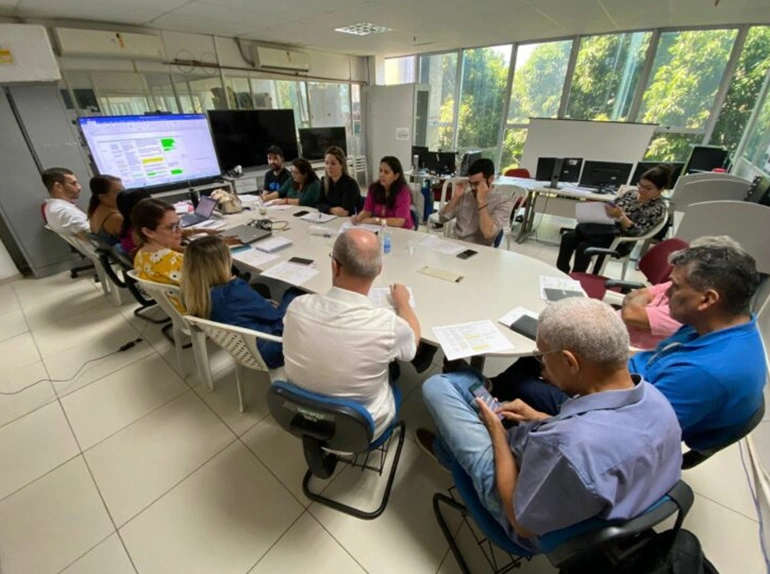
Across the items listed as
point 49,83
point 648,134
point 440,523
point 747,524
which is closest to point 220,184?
point 49,83

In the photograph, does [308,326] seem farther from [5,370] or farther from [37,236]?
[37,236]

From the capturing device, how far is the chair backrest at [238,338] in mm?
1426

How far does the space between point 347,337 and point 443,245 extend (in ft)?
4.87

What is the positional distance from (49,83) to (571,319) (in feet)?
17.1

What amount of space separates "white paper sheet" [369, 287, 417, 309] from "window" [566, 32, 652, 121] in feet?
20.3

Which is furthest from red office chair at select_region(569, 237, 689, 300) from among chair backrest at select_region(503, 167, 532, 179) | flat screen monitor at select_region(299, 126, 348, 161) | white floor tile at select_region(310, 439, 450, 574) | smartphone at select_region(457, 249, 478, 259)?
flat screen monitor at select_region(299, 126, 348, 161)

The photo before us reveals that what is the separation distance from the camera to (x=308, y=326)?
1.16 metres

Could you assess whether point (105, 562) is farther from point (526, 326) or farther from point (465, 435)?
point (526, 326)

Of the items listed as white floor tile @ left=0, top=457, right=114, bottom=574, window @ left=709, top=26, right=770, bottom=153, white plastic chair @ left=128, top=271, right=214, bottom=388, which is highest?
window @ left=709, top=26, right=770, bottom=153

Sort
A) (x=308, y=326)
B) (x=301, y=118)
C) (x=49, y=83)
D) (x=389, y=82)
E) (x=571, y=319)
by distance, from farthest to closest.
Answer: (x=389, y=82) < (x=301, y=118) < (x=49, y=83) < (x=308, y=326) < (x=571, y=319)

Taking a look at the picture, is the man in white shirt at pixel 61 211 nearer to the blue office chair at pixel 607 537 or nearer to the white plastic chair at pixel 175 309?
the white plastic chair at pixel 175 309

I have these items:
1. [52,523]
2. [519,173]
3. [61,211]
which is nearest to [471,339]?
[52,523]

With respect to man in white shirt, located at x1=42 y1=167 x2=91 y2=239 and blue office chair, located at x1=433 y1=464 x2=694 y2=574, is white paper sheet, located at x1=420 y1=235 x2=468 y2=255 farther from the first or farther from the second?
man in white shirt, located at x1=42 y1=167 x2=91 y2=239

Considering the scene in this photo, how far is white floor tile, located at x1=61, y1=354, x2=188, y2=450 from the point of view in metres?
1.94
